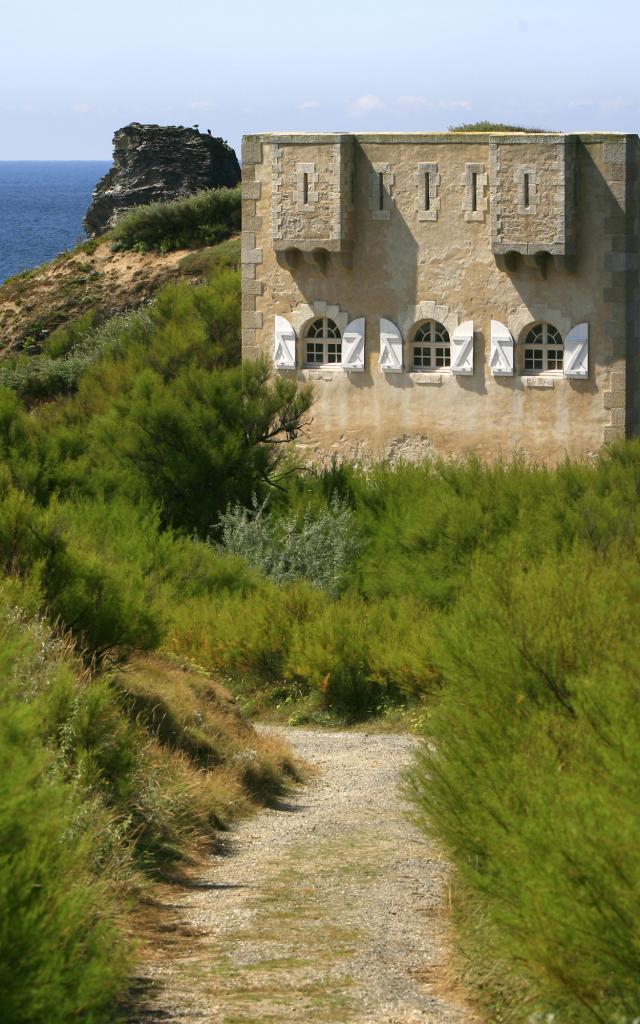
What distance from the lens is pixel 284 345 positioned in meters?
26.9

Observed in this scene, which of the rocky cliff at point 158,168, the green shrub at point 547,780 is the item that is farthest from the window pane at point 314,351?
the rocky cliff at point 158,168

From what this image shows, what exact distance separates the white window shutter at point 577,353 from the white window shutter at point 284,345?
4436mm

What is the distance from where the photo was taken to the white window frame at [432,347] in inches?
1033

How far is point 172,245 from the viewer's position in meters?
41.7

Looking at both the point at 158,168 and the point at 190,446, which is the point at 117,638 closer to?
the point at 190,446

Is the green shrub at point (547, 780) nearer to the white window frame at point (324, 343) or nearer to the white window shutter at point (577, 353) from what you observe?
the white window shutter at point (577, 353)

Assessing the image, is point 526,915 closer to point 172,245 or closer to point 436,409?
point 436,409

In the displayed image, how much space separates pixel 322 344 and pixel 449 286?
243 centimetres

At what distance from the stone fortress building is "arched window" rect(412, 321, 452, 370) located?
22 mm

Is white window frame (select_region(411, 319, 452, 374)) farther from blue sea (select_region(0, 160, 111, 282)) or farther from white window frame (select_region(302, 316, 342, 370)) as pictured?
blue sea (select_region(0, 160, 111, 282))

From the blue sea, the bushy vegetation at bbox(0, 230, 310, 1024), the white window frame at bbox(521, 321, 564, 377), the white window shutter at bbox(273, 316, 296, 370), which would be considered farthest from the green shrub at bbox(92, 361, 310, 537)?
the blue sea

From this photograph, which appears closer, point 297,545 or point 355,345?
point 297,545

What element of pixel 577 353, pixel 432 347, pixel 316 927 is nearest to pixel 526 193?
pixel 577 353

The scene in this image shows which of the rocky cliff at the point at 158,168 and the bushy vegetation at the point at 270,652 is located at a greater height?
the rocky cliff at the point at 158,168
